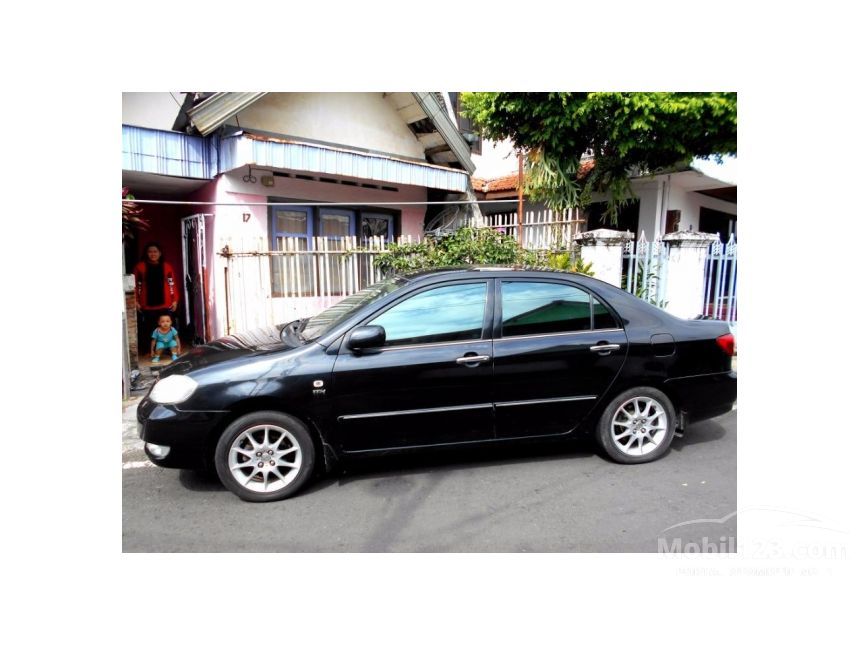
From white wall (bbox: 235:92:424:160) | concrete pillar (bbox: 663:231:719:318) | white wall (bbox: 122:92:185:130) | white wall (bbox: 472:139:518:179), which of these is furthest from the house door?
white wall (bbox: 472:139:518:179)

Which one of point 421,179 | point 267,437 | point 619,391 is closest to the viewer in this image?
point 267,437

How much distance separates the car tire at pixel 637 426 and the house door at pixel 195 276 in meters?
6.26

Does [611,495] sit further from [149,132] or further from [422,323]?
[149,132]

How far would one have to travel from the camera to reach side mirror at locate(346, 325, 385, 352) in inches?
127

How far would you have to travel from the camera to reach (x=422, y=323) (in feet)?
11.3

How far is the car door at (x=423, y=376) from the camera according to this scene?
129 inches

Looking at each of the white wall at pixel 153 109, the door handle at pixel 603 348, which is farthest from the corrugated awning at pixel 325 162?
the door handle at pixel 603 348

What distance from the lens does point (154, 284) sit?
711 centimetres

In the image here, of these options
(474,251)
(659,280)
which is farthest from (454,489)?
(659,280)

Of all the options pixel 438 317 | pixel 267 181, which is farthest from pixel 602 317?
pixel 267 181

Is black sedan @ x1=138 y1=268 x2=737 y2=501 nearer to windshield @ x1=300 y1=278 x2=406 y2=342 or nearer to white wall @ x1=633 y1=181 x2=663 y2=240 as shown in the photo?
windshield @ x1=300 y1=278 x2=406 y2=342

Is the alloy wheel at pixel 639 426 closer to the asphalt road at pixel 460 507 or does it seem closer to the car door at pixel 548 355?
the asphalt road at pixel 460 507

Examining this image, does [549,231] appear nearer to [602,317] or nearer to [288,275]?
[288,275]

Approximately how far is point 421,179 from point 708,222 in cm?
784
